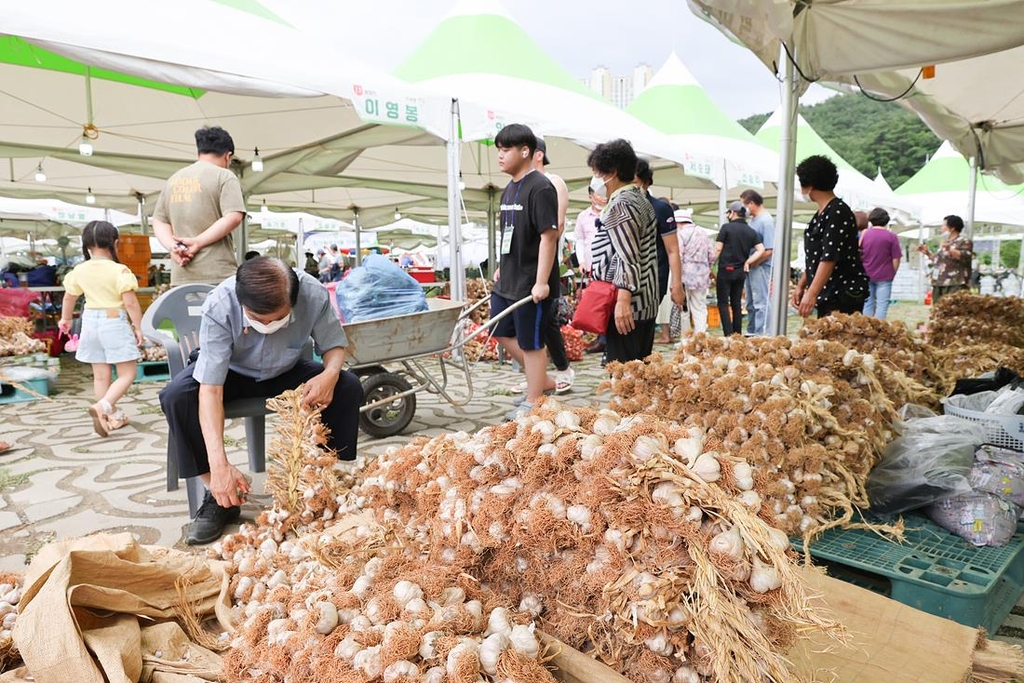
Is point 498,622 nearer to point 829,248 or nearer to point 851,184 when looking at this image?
point 829,248

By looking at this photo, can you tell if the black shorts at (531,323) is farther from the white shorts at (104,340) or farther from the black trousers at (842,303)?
the white shorts at (104,340)

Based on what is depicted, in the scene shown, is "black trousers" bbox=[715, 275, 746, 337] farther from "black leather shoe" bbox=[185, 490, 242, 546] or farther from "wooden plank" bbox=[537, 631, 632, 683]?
"wooden plank" bbox=[537, 631, 632, 683]

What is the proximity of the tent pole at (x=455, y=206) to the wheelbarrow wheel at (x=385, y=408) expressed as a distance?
2390 mm

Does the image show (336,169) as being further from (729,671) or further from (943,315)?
(729,671)

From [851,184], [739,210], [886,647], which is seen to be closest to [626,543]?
[886,647]

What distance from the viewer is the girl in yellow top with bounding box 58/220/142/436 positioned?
4.64 metres

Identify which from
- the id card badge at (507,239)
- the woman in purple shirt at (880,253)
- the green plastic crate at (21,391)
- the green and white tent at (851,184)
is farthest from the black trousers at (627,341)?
the green and white tent at (851,184)

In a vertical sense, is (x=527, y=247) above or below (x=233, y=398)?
above

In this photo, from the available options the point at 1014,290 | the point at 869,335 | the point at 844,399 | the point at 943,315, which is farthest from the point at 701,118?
the point at 1014,290

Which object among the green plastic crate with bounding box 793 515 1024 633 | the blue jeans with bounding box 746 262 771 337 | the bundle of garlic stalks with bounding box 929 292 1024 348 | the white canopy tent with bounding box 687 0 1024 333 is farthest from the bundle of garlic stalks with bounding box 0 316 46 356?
the blue jeans with bounding box 746 262 771 337

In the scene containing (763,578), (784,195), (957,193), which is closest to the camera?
(763,578)

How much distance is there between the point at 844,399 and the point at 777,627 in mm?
1605

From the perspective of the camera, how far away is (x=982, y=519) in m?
2.09

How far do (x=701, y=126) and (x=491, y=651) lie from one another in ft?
34.9
